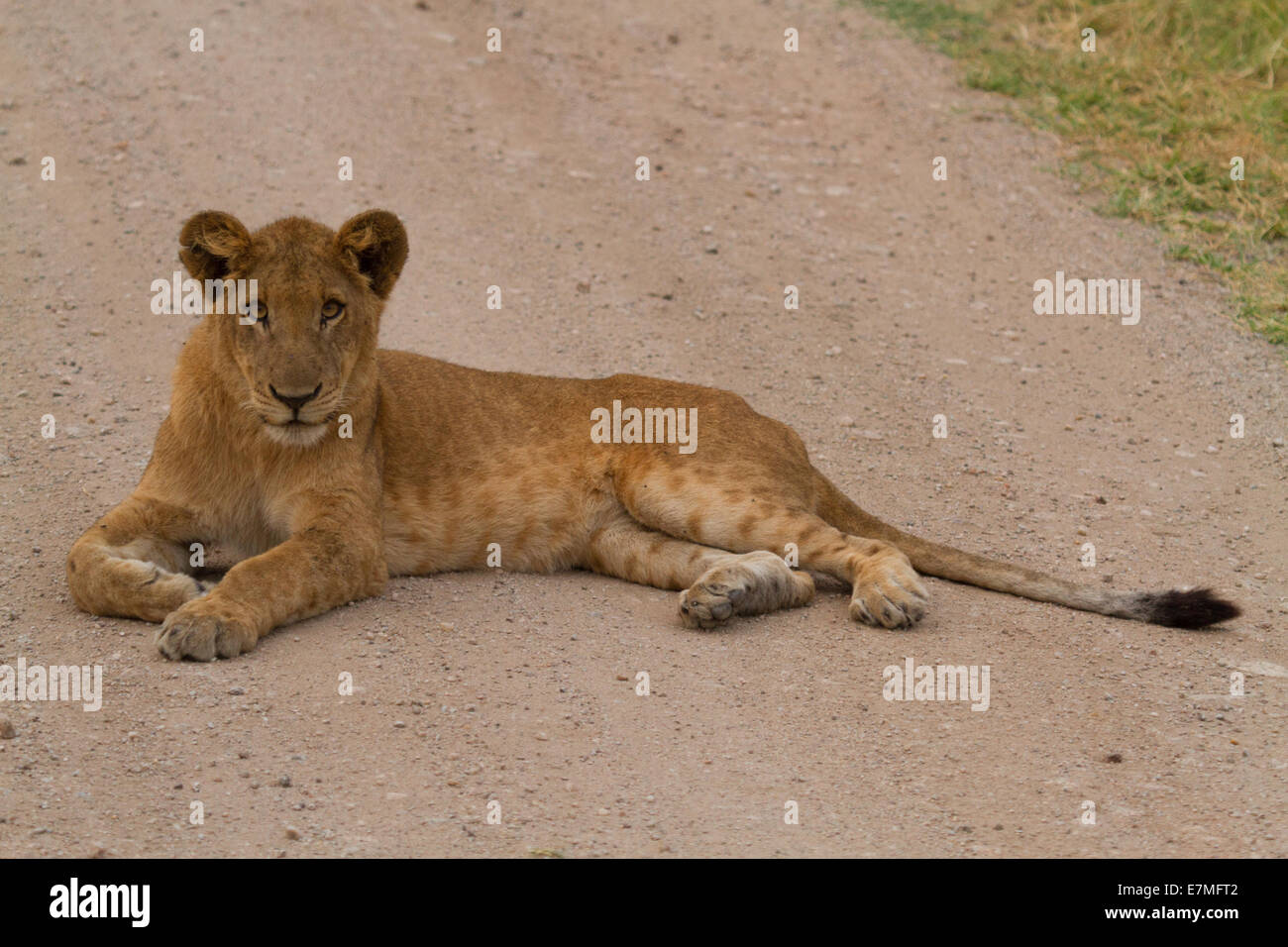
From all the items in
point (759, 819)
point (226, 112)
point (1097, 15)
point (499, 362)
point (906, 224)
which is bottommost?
point (759, 819)

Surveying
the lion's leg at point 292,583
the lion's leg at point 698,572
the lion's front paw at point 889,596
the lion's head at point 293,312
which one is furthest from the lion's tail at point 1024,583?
the lion's head at point 293,312

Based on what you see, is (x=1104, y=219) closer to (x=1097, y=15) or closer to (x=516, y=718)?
(x=1097, y=15)

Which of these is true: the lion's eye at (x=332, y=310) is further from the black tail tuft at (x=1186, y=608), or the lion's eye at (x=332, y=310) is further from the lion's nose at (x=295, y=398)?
the black tail tuft at (x=1186, y=608)

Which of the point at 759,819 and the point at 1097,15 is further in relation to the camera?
the point at 1097,15

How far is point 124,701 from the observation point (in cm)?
485

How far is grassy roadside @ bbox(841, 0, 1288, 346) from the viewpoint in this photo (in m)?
10.4

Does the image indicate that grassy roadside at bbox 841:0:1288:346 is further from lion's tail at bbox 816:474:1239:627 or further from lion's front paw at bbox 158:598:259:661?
lion's front paw at bbox 158:598:259:661

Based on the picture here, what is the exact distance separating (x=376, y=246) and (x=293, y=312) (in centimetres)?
52

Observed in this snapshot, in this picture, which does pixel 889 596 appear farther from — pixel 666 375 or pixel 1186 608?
pixel 666 375

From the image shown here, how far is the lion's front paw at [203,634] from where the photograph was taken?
16.8ft

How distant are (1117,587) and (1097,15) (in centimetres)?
755

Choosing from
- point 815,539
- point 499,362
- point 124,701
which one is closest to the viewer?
point 124,701

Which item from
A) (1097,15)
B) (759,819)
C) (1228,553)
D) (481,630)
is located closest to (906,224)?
(1097,15)

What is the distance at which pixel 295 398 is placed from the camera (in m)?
5.54
